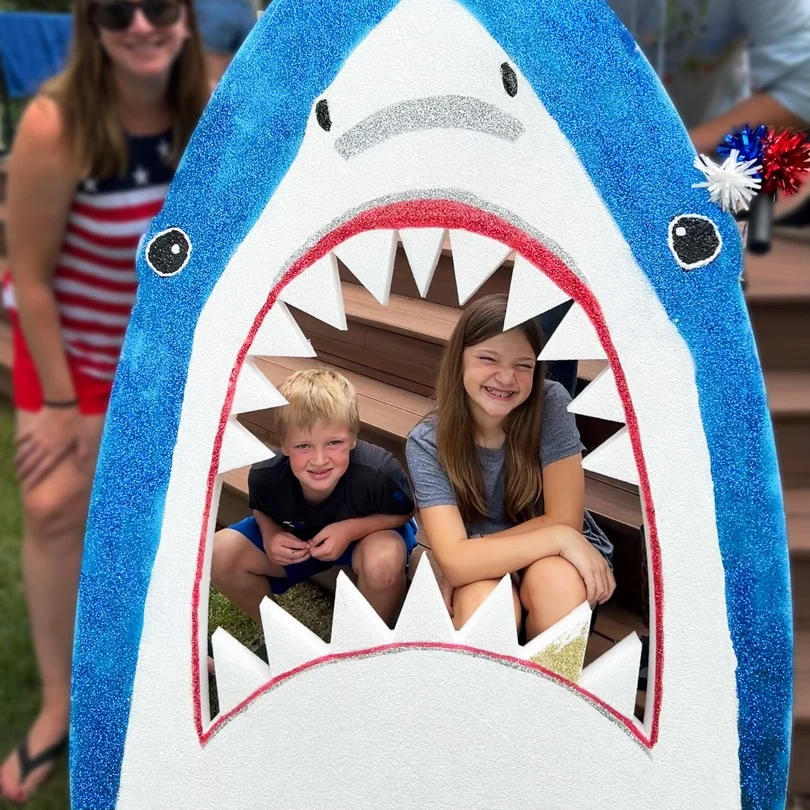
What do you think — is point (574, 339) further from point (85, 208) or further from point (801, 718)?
point (801, 718)

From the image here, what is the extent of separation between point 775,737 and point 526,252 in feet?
2.14

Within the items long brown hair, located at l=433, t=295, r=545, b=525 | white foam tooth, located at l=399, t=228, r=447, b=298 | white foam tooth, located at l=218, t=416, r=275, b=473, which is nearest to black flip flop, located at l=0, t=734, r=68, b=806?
white foam tooth, located at l=218, t=416, r=275, b=473

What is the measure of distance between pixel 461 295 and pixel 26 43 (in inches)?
176

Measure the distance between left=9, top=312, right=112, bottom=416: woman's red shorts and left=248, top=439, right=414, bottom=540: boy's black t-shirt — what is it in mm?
292

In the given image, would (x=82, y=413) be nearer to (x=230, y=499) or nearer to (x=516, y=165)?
(x=230, y=499)

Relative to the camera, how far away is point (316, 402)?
1229 millimetres

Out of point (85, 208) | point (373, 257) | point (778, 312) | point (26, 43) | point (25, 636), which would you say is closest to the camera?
point (373, 257)

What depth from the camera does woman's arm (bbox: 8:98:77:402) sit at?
1187 millimetres

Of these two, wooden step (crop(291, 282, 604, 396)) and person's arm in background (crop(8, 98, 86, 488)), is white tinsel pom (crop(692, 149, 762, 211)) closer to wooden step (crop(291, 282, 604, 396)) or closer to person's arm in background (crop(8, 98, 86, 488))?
wooden step (crop(291, 282, 604, 396))

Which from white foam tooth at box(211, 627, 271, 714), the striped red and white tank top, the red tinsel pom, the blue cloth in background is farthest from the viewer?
the blue cloth in background

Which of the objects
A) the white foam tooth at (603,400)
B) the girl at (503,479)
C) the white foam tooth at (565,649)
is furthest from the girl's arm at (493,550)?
the white foam tooth at (603,400)

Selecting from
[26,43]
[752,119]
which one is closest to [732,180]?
[752,119]

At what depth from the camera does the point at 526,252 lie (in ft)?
3.32

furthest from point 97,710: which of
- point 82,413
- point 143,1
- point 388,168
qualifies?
point 143,1
